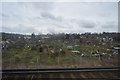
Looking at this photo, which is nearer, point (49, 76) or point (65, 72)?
point (49, 76)

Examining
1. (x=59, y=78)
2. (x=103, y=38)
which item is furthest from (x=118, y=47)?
(x=59, y=78)

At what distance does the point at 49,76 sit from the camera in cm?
252

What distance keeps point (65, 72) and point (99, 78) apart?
1175 mm

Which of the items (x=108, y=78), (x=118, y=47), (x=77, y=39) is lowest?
(x=108, y=78)

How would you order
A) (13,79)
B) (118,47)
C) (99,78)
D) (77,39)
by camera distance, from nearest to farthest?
(13,79), (99,78), (118,47), (77,39)

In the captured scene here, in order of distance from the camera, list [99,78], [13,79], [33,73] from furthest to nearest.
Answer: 1. [33,73]
2. [99,78]
3. [13,79]

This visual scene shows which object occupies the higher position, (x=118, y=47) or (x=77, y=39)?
(x=77, y=39)

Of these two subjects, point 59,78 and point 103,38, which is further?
point 103,38

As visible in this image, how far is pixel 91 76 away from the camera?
8.38 ft

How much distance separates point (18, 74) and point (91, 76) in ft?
8.46

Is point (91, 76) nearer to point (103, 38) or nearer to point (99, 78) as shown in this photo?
point (99, 78)

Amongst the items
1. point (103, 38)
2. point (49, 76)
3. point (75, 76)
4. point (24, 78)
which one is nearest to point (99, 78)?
point (75, 76)

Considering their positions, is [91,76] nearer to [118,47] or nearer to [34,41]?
[118,47]

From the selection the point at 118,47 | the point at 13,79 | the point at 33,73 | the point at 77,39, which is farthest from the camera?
the point at 77,39
